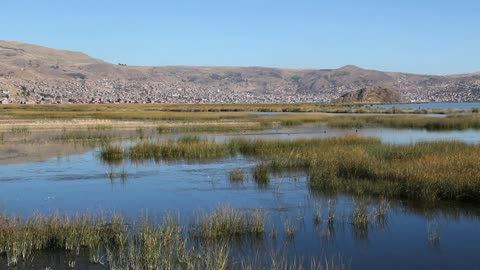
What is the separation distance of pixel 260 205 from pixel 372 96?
558 feet

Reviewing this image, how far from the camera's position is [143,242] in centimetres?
1195

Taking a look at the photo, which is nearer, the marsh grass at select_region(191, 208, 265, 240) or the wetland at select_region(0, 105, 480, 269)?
the wetland at select_region(0, 105, 480, 269)

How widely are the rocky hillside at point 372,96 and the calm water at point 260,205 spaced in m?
153

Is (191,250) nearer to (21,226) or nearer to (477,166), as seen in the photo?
(21,226)

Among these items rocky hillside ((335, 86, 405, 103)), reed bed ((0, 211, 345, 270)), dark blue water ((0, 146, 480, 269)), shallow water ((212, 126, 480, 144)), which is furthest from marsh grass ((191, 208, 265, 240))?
rocky hillside ((335, 86, 405, 103))

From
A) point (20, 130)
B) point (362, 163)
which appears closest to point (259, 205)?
point (362, 163)

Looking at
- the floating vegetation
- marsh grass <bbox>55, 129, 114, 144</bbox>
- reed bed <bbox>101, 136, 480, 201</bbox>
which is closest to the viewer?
reed bed <bbox>101, 136, 480, 201</bbox>

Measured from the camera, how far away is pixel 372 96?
594ft

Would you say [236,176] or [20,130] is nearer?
[236,176]

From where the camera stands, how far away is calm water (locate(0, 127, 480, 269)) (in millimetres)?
12359

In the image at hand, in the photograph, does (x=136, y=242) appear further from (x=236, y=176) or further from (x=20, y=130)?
(x=20, y=130)

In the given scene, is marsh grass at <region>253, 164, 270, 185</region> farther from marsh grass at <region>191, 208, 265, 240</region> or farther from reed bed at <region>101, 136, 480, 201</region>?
marsh grass at <region>191, 208, 265, 240</region>

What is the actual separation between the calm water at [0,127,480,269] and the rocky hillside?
503ft

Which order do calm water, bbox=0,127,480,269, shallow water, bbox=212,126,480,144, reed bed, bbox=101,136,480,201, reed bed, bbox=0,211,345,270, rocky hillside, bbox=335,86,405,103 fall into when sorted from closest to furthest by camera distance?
reed bed, bbox=0,211,345,270
calm water, bbox=0,127,480,269
reed bed, bbox=101,136,480,201
shallow water, bbox=212,126,480,144
rocky hillside, bbox=335,86,405,103
